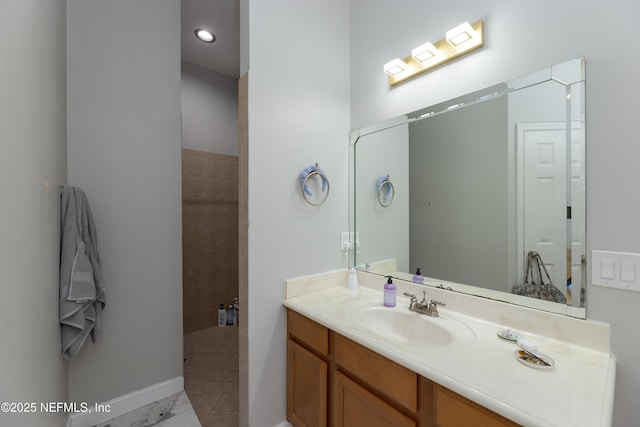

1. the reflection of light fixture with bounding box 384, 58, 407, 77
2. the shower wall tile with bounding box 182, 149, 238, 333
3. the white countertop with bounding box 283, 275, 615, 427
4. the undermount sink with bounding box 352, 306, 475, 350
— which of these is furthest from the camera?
the shower wall tile with bounding box 182, 149, 238, 333

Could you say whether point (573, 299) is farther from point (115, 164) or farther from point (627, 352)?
point (115, 164)

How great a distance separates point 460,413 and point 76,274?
183cm

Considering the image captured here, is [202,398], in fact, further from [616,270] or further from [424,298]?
[616,270]

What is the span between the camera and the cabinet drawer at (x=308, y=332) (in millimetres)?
1301

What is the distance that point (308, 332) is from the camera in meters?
1.39

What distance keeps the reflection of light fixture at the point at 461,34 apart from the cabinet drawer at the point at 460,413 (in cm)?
151

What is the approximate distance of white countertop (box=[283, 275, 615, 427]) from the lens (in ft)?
2.23

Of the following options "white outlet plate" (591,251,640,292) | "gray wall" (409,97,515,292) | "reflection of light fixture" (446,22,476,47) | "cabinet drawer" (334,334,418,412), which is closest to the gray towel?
"cabinet drawer" (334,334,418,412)

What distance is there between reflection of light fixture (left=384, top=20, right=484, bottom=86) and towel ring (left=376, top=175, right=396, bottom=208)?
60cm

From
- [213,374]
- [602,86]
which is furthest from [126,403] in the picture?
[602,86]

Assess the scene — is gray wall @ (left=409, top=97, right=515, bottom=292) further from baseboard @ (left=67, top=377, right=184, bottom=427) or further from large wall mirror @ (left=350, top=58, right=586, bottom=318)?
baseboard @ (left=67, top=377, right=184, bottom=427)

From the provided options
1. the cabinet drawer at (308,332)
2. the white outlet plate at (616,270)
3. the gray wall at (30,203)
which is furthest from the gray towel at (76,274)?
the white outlet plate at (616,270)

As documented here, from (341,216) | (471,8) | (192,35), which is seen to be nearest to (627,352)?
(341,216)

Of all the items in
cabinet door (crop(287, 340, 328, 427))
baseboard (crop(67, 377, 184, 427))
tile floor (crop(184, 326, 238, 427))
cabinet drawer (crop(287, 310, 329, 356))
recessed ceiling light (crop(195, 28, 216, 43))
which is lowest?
tile floor (crop(184, 326, 238, 427))
